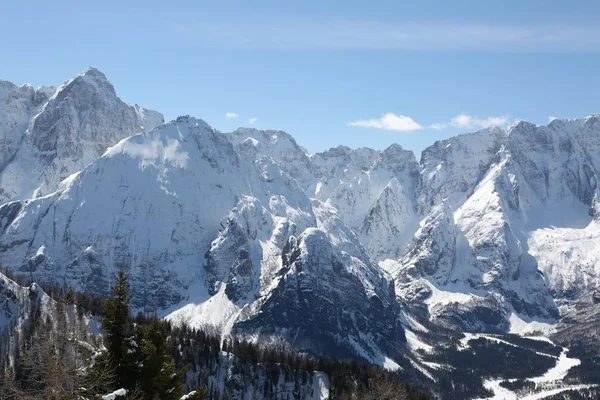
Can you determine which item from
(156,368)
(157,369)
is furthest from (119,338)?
(157,369)

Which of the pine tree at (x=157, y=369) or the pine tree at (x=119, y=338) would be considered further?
the pine tree at (x=157, y=369)

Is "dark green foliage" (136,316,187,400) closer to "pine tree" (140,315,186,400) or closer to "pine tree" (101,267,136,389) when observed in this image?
"pine tree" (140,315,186,400)

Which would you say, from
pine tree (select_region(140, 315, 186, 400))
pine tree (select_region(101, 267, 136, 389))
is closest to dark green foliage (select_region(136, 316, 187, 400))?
pine tree (select_region(140, 315, 186, 400))

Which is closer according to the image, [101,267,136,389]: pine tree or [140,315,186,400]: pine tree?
[101,267,136,389]: pine tree

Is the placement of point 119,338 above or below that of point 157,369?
above

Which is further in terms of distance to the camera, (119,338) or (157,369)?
(157,369)

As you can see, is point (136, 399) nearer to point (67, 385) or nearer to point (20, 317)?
point (67, 385)

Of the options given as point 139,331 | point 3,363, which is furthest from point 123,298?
point 3,363

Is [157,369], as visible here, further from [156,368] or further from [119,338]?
[119,338]

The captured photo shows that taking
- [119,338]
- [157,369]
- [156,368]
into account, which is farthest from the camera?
[157,369]

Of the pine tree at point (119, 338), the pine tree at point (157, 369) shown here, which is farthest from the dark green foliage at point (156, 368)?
the pine tree at point (119, 338)

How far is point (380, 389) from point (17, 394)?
72.4m

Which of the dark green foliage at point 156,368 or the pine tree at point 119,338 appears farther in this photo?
the dark green foliage at point 156,368

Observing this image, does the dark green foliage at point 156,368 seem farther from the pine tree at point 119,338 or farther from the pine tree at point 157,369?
the pine tree at point 119,338
